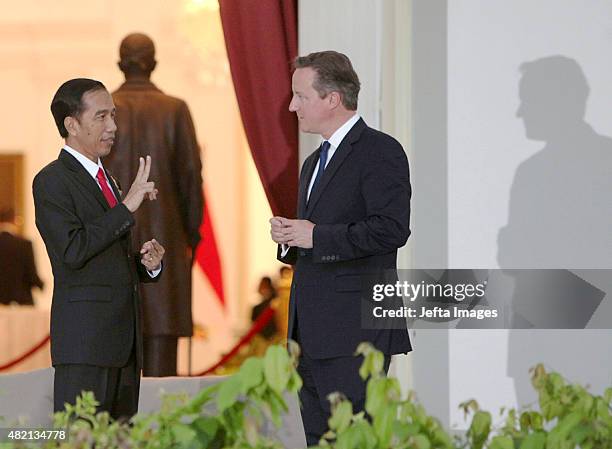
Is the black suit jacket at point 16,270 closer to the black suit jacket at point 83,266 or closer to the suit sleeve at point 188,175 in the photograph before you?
the suit sleeve at point 188,175

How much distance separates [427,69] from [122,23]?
961 centimetres

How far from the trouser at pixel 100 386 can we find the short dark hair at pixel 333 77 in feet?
3.35

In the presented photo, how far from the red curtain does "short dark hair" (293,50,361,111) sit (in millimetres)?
1736

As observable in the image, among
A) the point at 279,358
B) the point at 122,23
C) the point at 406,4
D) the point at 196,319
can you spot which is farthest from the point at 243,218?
the point at 279,358

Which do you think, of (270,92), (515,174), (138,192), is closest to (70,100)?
(138,192)

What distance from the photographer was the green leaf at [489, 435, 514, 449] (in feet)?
4.14

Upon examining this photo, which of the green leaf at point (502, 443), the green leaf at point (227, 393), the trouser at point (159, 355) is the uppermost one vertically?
the green leaf at point (227, 393)

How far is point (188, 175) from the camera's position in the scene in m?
6.20

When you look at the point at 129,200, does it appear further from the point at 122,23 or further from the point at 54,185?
the point at 122,23

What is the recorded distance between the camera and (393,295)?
350 centimetres

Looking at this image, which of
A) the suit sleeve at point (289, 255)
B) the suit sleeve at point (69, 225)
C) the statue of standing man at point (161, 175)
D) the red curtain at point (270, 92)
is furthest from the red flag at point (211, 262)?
the suit sleeve at point (69, 225)

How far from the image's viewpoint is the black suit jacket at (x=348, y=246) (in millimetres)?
3473

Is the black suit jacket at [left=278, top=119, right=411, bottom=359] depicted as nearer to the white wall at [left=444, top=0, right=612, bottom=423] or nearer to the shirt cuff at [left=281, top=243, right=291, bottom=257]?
the shirt cuff at [left=281, top=243, right=291, bottom=257]

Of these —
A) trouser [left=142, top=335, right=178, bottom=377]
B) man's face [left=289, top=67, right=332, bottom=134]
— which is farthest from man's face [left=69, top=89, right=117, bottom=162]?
trouser [left=142, top=335, right=178, bottom=377]
